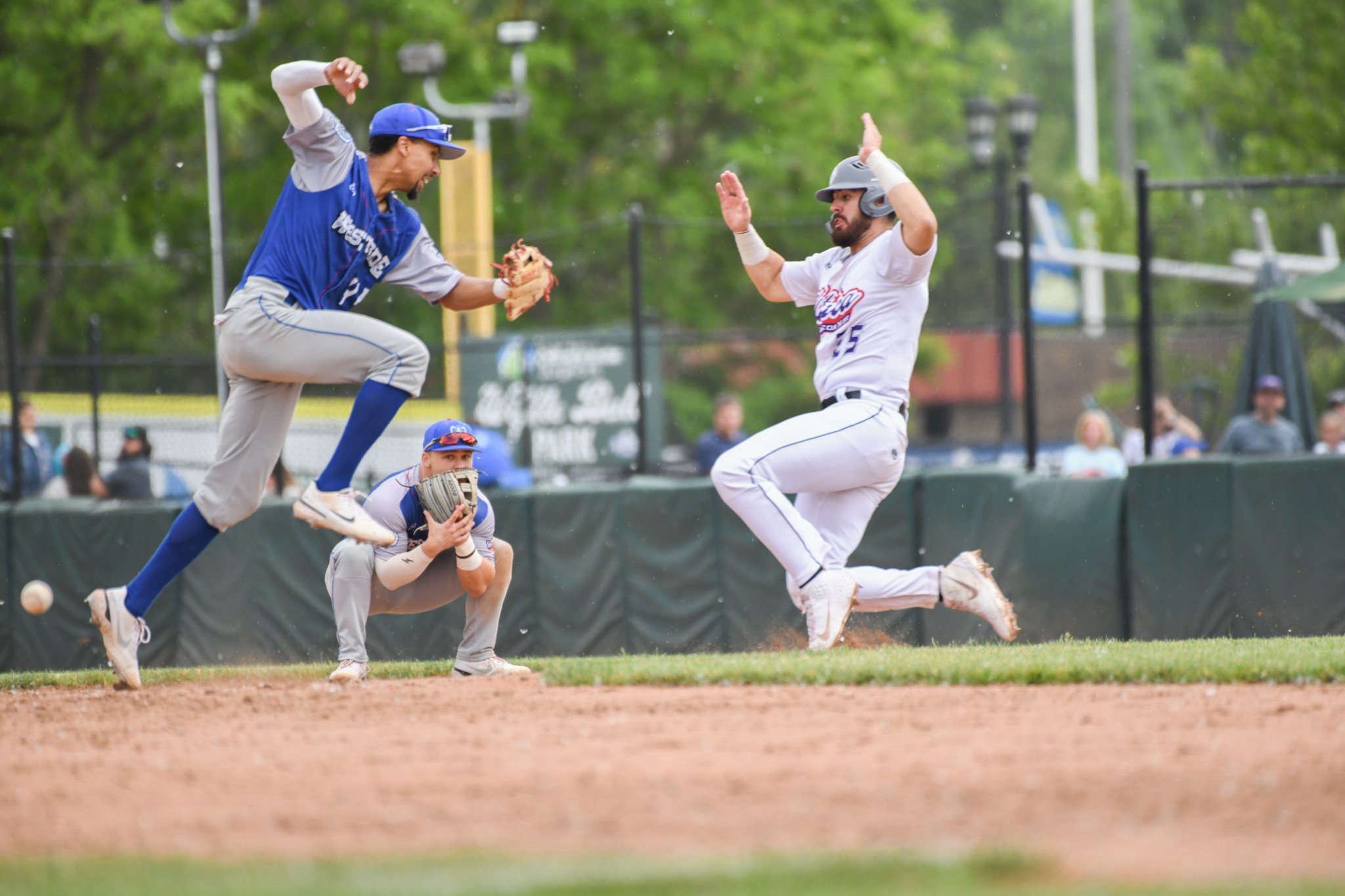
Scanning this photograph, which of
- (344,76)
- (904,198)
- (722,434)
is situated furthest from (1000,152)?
(344,76)

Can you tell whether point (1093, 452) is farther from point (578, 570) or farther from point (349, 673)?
point (349, 673)

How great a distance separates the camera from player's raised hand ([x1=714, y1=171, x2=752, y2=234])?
752 centimetres

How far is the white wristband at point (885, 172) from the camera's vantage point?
21.8 ft

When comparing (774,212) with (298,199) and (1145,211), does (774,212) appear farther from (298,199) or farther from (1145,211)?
(298,199)

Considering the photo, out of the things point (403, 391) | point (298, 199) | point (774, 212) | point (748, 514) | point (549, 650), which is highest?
point (774, 212)

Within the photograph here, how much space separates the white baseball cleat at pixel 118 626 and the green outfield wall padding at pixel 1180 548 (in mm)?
6170

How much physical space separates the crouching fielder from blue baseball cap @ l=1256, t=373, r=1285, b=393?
21.7 feet

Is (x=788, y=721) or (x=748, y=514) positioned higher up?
(x=748, y=514)

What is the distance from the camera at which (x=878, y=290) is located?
6977 mm

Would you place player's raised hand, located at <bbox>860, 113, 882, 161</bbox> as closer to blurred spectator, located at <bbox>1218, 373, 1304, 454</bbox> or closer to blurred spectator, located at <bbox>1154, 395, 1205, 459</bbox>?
blurred spectator, located at <bbox>1218, 373, 1304, 454</bbox>

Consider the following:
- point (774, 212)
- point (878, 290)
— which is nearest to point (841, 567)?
point (878, 290)

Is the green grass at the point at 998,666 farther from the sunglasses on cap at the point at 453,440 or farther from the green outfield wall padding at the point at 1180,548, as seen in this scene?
the green outfield wall padding at the point at 1180,548

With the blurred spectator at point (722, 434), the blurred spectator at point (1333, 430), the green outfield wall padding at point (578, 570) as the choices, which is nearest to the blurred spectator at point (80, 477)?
the green outfield wall padding at point (578, 570)

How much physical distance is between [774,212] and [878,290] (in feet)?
71.8
